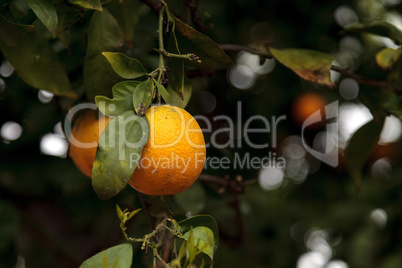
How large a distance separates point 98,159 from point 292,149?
186cm

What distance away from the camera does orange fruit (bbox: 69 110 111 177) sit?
0.94 meters

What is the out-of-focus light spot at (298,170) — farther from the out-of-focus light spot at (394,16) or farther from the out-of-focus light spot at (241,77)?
the out-of-focus light spot at (394,16)

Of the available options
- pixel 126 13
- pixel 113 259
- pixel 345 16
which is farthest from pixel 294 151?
pixel 113 259

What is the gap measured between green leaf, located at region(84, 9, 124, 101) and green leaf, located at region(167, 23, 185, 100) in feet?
0.40

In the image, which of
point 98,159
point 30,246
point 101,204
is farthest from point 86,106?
point 30,246

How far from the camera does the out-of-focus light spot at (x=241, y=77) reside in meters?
2.10

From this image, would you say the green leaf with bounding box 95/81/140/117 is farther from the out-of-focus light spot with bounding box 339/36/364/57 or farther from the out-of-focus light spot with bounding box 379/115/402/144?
the out-of-focus light spot with bounding box 379/115/402/144

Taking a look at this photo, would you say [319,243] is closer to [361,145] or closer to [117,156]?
[361,145]

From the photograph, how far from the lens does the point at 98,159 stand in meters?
0.68

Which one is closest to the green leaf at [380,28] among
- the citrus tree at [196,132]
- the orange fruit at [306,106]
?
the citrus tree at [196,132]

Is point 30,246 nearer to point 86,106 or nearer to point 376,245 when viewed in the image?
point 86,106

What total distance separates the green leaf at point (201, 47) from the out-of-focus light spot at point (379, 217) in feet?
4.35

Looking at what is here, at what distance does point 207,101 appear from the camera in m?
1.98

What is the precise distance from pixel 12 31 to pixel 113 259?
49 cm
